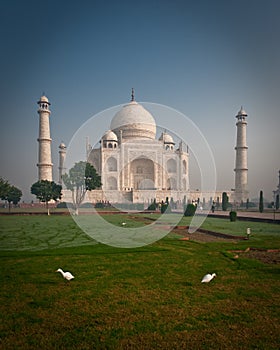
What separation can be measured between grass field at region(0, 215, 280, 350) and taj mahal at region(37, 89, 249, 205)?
1106 inches

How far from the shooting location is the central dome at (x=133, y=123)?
41.1 m

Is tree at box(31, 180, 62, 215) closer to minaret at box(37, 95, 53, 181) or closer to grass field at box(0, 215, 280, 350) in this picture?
minaret at box(37, 95, 53, 181)

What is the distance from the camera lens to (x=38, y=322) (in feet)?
9.82

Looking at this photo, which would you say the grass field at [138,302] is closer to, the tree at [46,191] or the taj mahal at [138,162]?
the tree at [46,191]

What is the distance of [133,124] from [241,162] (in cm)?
1508

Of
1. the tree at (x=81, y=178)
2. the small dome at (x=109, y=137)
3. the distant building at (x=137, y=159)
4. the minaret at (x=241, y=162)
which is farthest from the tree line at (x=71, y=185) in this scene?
the small dome at (x=109, y=137)

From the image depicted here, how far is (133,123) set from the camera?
40875mm

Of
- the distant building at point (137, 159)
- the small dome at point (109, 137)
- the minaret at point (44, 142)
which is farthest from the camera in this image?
the small dome at point (109, 137)

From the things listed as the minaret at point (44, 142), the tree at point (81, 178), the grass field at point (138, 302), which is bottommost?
the grass field at point (138, 302)

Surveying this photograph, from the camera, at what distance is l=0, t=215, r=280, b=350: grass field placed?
2648mm

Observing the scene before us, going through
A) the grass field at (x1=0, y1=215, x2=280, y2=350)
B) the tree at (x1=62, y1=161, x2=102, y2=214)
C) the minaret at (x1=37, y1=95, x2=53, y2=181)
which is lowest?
the grass field at (x1=0, y1=215, x2=280, y2=350)

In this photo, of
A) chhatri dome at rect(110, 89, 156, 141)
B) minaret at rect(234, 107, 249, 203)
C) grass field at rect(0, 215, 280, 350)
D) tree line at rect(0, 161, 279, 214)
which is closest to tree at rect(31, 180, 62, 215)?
tree line at rect(0, 161, 279, 214)

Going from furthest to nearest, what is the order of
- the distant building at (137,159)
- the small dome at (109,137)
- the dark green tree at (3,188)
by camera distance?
the small dome at (109,137) → the distant building at (137,159) → the dark green tree at (3,188)

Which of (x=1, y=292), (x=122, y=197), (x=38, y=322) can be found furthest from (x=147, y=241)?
(x=122, y=197)
